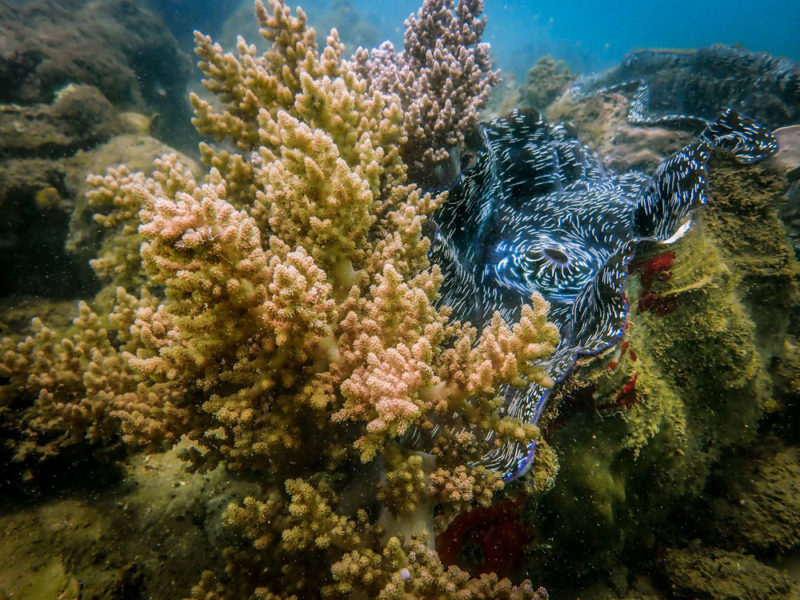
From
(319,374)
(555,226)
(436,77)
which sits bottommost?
(319,374)

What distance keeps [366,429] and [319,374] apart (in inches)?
14.1

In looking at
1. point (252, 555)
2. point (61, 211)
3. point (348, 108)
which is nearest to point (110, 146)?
point (61, 211)

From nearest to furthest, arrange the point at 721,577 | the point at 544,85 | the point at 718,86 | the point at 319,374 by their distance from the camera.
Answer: the point at 319,374 < the point at 721,577 < the point at 718,86 < the point at 544,85

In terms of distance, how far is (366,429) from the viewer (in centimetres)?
179

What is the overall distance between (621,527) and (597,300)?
189 cm

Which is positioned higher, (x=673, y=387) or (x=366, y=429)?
(x=673, y=387)

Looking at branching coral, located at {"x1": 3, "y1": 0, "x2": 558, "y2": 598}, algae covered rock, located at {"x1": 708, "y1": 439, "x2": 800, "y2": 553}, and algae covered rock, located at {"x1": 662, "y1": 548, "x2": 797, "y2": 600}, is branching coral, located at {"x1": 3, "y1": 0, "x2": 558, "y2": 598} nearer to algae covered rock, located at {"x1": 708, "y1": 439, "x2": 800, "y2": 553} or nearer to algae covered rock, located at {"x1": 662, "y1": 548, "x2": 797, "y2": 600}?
algae covered rock, located at {"x1": 662, "y1": 548, "x2": 797, "y2": 600}

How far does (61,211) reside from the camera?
5504 millimetres

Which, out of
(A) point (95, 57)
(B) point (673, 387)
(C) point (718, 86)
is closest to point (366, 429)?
(B) point (673, 387)

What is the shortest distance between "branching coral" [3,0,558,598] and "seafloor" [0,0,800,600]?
1cm

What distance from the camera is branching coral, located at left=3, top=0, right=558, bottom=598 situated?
1.47 m

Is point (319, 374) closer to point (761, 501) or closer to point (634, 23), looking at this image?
point (761, 501)

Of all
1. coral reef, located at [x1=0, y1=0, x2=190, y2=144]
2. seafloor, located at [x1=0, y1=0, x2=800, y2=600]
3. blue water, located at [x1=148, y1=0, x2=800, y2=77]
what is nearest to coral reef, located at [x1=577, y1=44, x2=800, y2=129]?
seafloor, located at [x1=0, y1=0, x2=800, y2=600]

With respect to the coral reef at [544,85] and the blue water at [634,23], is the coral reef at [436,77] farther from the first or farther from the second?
the blue water at [634,23]
